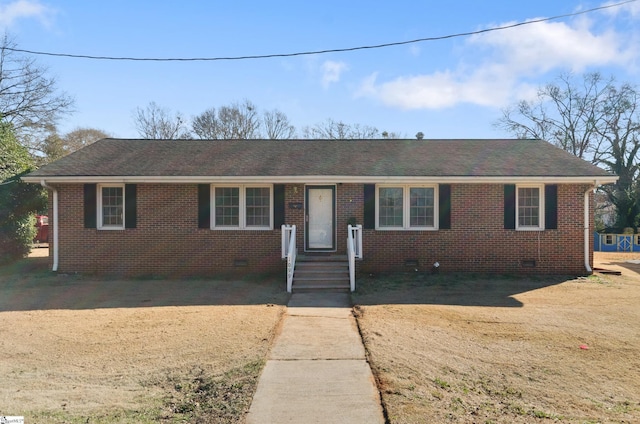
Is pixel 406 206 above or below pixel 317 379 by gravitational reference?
above

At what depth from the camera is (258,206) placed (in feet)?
41.2

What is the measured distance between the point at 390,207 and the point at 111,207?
→ 8.09 meters

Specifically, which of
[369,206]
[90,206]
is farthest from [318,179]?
[90,206]

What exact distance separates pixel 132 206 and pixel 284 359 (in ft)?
28.6

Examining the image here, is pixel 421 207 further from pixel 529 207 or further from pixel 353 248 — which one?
pixel 529 207

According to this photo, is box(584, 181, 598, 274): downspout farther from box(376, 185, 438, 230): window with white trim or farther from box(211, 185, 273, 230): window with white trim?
box(211, 185, 273, 230): window with white trim

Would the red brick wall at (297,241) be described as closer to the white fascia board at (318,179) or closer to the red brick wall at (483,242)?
the red brick wall at (483,242)

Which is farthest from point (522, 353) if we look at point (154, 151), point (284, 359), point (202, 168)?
point (154, 151)

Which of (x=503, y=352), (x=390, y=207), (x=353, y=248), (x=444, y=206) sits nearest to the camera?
(x=503, y=352)

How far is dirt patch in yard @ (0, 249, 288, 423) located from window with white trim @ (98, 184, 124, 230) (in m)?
2.34

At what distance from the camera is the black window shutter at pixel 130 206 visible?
40.7ft

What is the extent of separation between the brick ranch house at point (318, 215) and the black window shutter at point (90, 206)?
29 mm

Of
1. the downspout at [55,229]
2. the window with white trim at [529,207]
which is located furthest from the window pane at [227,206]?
the window with white trim at [529,207]

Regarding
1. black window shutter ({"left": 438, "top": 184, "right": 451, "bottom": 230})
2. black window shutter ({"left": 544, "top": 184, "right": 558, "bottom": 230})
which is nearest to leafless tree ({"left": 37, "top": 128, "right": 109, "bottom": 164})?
black window shutter ({"left": 438, "top": 184, "right": 451, "bottom": 230})
